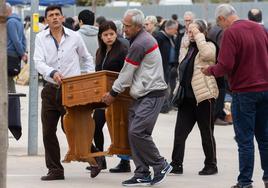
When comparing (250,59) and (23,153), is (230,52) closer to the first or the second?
(250,59)

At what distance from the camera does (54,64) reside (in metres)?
10.2

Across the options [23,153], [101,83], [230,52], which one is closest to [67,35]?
[101,83]

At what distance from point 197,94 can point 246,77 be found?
1.47 m

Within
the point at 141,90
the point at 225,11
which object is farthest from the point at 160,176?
the point at 225,11

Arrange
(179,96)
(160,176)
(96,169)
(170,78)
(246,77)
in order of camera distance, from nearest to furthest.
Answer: (246,77) < (160,176) < (96,169) < (179,96) < (170,78)

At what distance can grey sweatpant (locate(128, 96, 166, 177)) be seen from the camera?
970 cm

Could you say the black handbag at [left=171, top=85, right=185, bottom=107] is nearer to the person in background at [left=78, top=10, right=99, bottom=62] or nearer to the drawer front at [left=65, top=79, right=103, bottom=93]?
the drawer front at [left=65, top=79, right=103, bottom=93]

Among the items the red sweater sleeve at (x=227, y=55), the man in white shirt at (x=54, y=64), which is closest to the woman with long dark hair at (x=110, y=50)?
the man in white shirt at (x=54, y=64)

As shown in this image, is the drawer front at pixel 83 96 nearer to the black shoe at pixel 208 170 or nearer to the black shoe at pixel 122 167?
the black shoe at pixel 122 167

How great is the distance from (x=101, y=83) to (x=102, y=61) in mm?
1018

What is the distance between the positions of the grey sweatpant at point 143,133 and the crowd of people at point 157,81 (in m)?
0.01

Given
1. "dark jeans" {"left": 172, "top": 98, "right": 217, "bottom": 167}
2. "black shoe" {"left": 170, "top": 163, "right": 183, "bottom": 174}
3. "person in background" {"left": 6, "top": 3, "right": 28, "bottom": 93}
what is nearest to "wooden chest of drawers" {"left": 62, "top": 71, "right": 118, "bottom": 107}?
"dark jeans" {"left": 172, "top": 98, "right": 217, "bottom": 167}

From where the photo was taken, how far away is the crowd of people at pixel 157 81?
30.9ft

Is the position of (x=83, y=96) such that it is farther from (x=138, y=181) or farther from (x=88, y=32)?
(x=88, y=32)
